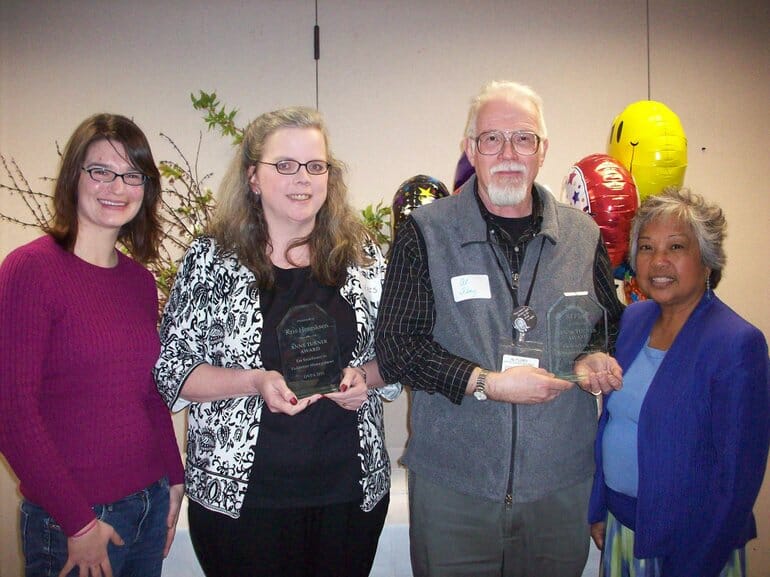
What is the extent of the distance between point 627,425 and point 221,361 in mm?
1247

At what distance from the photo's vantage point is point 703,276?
1691 millimetres

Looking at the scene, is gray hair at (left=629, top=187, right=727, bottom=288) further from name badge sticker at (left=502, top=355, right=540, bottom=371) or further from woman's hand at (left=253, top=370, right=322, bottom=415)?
woman's hand at (left=253, top=370, right=322, bottom=415)

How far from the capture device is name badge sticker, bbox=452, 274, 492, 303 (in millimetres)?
1645

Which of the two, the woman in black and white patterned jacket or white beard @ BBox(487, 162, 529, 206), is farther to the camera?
white beard @ BBox(487, 162, 529, 206)

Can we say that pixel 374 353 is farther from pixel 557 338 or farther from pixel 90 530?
pixel 90 530

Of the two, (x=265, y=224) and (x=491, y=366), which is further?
(x=265, y=224)

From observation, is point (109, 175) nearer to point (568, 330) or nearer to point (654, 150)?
point (568, 330)

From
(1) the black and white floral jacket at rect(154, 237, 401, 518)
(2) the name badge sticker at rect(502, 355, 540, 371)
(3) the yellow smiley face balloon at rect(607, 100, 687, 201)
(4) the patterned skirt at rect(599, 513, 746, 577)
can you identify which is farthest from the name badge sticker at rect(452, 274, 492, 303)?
(3) the yellow smiley face balloon at rect(607, 100, 687, 201)

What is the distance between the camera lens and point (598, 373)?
62.6 inches

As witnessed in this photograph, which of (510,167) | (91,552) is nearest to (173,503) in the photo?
(91,552)

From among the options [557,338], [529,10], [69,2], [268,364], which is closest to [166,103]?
[69,2]

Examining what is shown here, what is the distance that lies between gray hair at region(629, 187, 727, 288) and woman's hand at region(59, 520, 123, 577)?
1800 millimetres

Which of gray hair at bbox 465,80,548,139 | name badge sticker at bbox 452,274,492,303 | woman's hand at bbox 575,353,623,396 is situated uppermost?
gray hair at bbox 465,80,548,139

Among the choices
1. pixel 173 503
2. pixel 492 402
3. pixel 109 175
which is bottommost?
pixel 173 503
